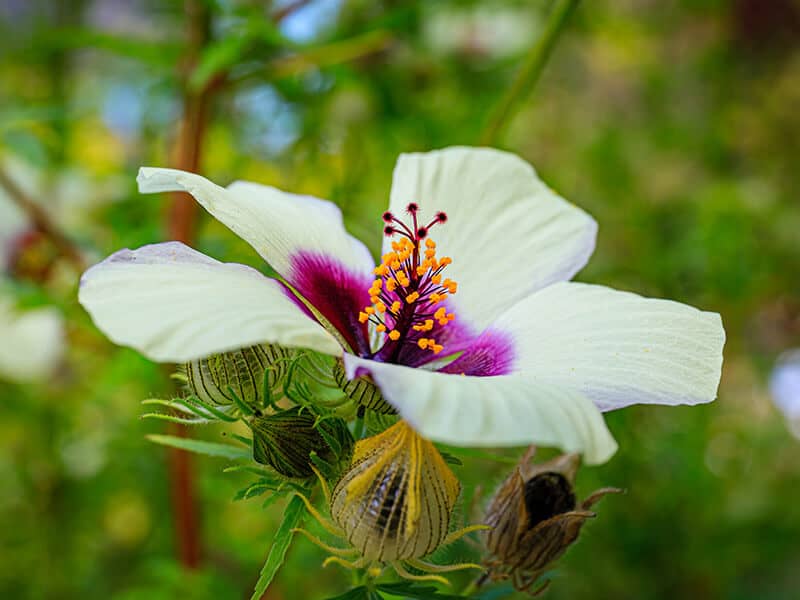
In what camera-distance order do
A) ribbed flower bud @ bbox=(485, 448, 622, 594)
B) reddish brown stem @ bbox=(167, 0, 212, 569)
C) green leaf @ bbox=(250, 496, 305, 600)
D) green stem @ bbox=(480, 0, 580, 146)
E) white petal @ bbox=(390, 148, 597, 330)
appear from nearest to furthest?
green leaf @ bbox=(250, 496, 305, 600)
ribbed flower bud @ bbox=(485, 448, 622, 594)
white petal @ bbox=(390, 148, 597, 330)
green stem @ bbox=(480, 0, 580, 146)
reddish brown stem @ bbox=(167, 0, 212, 569)

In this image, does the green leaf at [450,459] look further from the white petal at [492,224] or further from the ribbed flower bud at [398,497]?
the white petal at [492,224]

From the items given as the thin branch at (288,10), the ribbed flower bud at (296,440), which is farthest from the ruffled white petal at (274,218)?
the thin branch at (288,10)

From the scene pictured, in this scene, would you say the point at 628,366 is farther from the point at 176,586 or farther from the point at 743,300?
the point at 743,300

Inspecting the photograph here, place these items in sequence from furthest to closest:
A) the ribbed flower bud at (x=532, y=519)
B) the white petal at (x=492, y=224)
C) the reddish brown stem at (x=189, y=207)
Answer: the reddish brown stem at (x=189, y=207), the white petal at (x=492, y=224), the ribbed flower bud at (x=532, y=519)

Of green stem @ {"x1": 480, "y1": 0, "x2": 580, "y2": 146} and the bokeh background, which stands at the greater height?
green stem @ {"x1": 480, "y1": 0, "x2": 580, "y2": 146}

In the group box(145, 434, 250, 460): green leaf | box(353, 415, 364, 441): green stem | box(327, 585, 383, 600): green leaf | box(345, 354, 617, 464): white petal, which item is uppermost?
box(345, 354, 617, 464): white petal

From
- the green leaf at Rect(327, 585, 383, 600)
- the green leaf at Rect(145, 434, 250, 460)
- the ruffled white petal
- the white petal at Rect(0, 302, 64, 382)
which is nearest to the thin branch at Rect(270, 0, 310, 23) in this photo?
the ruffled white petal

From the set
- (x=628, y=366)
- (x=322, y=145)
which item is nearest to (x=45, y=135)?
(x=322, y=145)

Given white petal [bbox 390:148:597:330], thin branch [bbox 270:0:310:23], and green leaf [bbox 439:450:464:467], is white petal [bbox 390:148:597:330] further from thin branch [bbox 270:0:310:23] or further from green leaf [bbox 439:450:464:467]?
thin branch [bbox 270:0:310:23]
